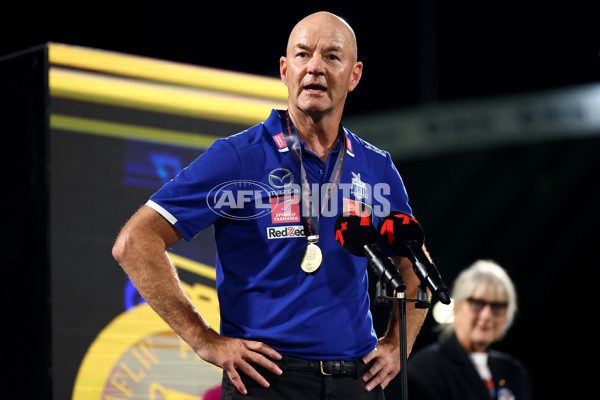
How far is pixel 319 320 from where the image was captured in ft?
6.28

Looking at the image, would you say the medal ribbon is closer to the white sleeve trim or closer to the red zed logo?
the red zed logo

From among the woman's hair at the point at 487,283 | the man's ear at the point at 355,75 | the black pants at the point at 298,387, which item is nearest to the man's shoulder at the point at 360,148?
the man's ear at the point at 355,75

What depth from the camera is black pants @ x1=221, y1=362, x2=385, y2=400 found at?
6.19 feet

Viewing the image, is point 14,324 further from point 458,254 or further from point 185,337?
point 458,254

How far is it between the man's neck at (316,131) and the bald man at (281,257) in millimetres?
20

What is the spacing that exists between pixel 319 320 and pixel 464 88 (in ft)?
18.7

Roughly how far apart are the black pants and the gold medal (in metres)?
0.25

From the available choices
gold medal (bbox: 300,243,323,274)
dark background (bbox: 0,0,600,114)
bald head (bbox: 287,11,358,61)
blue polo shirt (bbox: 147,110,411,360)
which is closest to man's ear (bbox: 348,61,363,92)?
bald head (bbox: 287,11,358,61)

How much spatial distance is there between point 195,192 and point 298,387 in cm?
57

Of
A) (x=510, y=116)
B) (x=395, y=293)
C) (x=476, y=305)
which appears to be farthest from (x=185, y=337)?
(x=510, y=116)

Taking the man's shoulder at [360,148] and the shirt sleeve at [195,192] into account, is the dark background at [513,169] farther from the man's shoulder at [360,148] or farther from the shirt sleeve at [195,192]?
the shirt sleeve at [195,192]

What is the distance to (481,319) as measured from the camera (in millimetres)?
4148

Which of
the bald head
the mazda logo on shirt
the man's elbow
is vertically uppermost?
the bald head

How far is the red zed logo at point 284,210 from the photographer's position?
1.99 m
